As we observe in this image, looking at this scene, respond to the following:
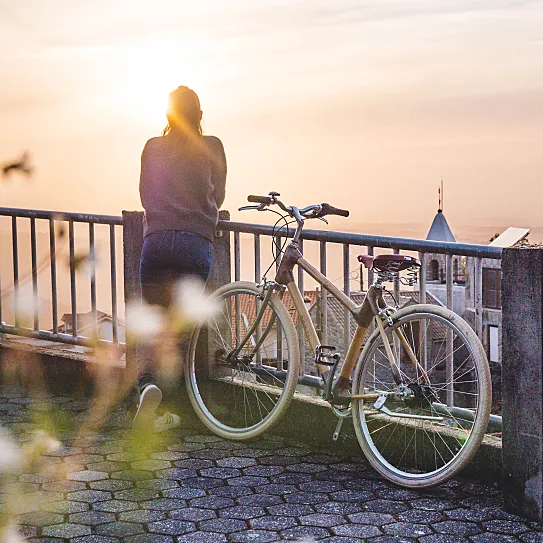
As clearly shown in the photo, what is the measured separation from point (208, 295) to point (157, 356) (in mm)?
585

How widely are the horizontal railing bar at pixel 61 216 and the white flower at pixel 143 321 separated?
0.77 metres

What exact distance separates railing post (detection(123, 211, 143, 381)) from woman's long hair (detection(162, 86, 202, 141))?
1102mm

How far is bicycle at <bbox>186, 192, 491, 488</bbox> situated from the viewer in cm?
480

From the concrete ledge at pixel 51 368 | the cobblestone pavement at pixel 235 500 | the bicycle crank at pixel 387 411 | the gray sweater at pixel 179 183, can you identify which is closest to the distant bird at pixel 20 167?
the cobblestone pavement at pixel 235 500

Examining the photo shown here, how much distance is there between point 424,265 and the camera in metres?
5.20

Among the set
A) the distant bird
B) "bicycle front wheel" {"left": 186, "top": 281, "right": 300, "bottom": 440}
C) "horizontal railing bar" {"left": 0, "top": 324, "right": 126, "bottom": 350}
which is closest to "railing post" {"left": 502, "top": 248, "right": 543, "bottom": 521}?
"bicycle front wheel" {"left": 186, "top": 281, "right": 300, "bottom": 440}

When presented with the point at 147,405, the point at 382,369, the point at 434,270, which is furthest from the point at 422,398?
the point at 434,270

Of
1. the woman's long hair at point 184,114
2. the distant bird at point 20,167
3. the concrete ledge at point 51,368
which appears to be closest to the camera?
the distant bird at point 20,167

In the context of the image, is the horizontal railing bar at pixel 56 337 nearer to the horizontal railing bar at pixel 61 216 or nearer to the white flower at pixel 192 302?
the horizontal railing bar at pixel 61 216

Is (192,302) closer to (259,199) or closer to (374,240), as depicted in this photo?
(259,199)

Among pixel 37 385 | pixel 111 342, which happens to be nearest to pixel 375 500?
pixel 111 342

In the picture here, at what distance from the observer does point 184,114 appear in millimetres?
5742

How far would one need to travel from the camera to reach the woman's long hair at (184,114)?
18.8 ft

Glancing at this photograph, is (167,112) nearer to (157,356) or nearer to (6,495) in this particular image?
(157,356)
